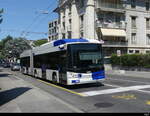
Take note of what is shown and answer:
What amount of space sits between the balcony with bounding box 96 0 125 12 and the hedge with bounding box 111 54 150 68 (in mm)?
10288

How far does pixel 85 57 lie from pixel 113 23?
28441 mm

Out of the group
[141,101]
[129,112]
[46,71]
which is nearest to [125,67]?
[46,71]

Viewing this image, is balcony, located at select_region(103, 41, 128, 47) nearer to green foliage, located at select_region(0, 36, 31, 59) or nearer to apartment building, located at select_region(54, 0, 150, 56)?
apartment building, located at select_region(54, 0, 150, 56)

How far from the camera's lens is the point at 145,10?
4266cm

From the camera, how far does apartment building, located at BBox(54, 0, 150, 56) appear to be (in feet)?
124

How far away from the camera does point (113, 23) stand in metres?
39.6

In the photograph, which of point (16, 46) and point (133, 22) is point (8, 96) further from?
point (16, 46)

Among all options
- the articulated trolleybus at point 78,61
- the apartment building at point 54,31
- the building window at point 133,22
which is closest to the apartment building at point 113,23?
the building window at point 133,22

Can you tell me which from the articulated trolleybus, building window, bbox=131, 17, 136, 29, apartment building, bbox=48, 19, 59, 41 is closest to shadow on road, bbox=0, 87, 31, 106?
the articulated trolleybus

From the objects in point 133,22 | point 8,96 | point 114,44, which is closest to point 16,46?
point 114,44

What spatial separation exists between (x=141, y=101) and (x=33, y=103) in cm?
428

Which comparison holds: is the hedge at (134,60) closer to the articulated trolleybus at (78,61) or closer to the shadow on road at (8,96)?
the articulated trolleybus at (78,61)

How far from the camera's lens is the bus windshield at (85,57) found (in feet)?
40.5

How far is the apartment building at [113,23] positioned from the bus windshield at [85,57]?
80.0 feet
